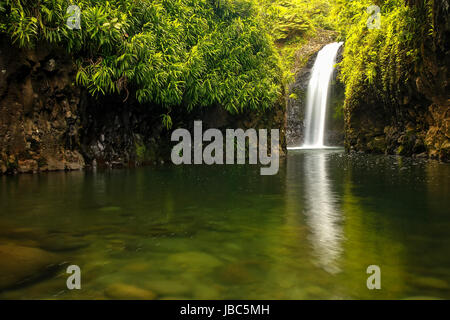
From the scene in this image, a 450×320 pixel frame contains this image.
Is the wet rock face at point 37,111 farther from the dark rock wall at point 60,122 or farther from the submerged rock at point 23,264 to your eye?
the submerged rock at point 23,264

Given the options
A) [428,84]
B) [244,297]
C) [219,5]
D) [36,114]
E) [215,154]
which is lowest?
[244,297]

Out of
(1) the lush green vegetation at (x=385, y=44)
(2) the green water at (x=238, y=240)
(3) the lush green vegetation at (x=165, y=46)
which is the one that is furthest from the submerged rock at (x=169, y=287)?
(1) the lush green vegetation at (x=385, y=44)

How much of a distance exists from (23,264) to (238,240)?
152cm

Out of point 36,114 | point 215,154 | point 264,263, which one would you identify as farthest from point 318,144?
point 264,263

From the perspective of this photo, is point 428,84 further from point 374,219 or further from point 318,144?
point 318,144

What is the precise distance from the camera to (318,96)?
84.1 ft

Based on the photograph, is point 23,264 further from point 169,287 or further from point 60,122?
point 60,122

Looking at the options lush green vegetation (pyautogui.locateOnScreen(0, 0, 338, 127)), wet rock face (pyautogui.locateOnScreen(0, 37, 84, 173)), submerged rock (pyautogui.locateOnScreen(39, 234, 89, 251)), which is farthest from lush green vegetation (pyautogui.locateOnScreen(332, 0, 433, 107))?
submerged rock (pyautogui.locateOnScreen(39, 234, 89, 251))

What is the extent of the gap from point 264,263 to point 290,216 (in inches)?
60.2

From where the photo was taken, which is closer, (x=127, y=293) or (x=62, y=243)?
(x=127, y=293)

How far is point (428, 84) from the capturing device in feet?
34.1

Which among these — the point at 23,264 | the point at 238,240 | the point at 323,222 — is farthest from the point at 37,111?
the point at 323,222

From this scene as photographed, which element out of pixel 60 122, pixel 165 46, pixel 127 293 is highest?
pixel 165 46

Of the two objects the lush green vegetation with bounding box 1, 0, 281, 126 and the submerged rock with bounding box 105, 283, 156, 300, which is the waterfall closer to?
the lush green vegetation with bounding box 1, 0, 281, 126
